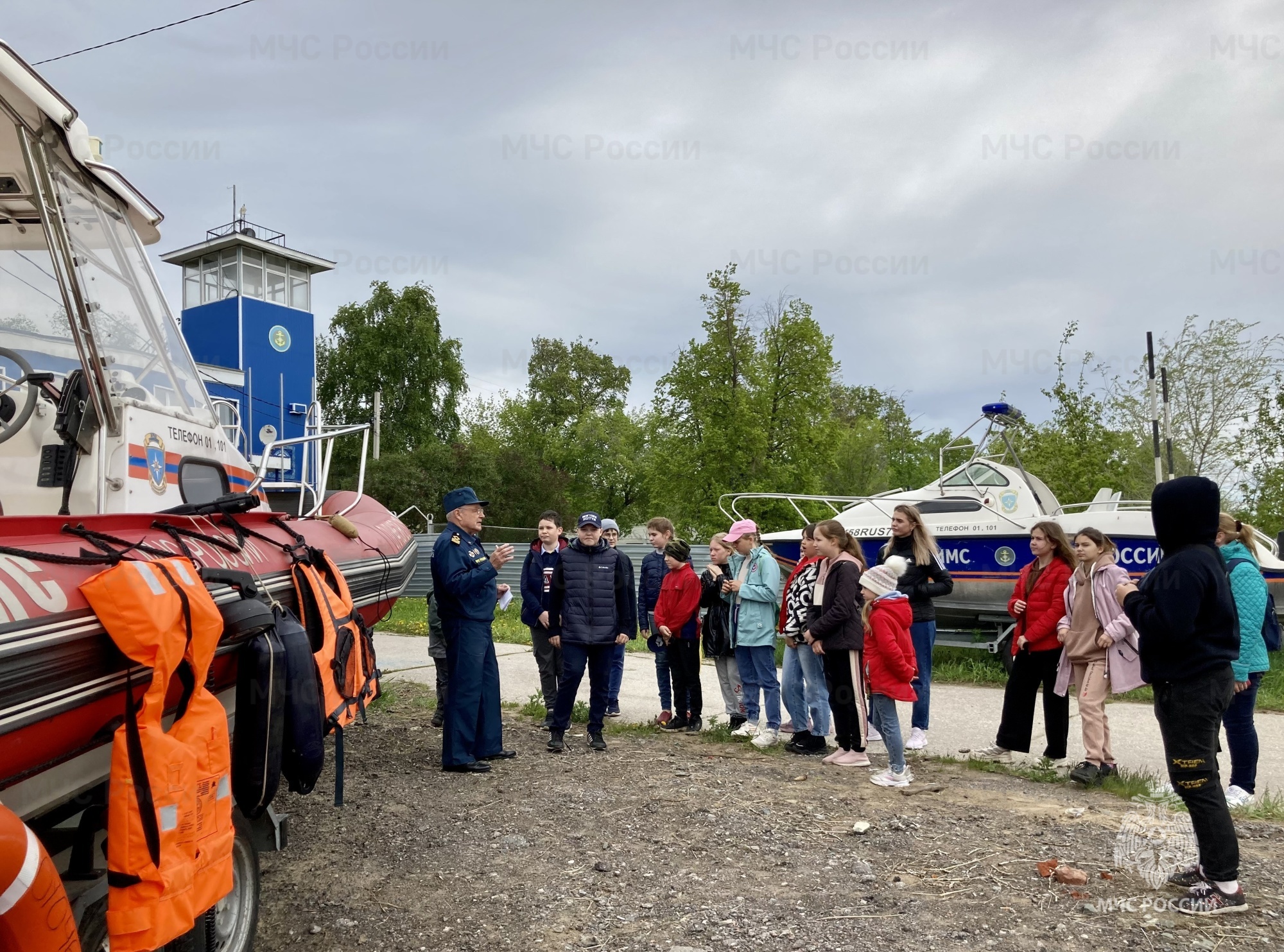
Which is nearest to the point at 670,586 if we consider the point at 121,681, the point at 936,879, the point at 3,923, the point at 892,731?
the point at 892,731

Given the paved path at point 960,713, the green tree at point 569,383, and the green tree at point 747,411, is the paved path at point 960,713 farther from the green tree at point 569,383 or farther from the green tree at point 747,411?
the green tree at point 569,383

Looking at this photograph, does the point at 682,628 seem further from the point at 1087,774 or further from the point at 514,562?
the point at 514,562

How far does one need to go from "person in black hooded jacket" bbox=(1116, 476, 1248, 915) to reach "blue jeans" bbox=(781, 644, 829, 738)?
2763mm

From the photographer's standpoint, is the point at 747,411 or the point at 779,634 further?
the point at 747,411

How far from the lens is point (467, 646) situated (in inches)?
238

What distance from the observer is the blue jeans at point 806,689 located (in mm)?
6461

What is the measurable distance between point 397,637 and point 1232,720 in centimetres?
1109

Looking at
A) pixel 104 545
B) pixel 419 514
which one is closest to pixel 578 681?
pixel 104 545

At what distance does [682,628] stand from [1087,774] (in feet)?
9.55

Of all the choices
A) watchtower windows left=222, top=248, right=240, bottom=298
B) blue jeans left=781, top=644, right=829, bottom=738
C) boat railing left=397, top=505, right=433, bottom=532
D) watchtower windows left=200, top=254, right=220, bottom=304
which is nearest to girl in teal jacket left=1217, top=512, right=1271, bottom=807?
blue jeans left=781, top=644, right=829, bottom=738

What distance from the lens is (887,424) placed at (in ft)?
135

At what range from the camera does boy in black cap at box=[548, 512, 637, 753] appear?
6531 millimetres

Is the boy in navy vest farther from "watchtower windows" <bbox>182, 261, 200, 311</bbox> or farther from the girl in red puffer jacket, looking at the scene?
"watchtower windows" <bbox>182, 261, 200, 311</bbox>

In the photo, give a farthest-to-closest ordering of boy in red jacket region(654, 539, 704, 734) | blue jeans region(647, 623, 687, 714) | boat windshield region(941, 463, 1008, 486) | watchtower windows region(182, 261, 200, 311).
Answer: watchtower windows region(182, 261, 200, 311) → boat windshield region(941, 463, 1008, 486) → blue jeans region(647, 623, 687, 714) → boy in red jacket region(654, 539, 704, 734)
